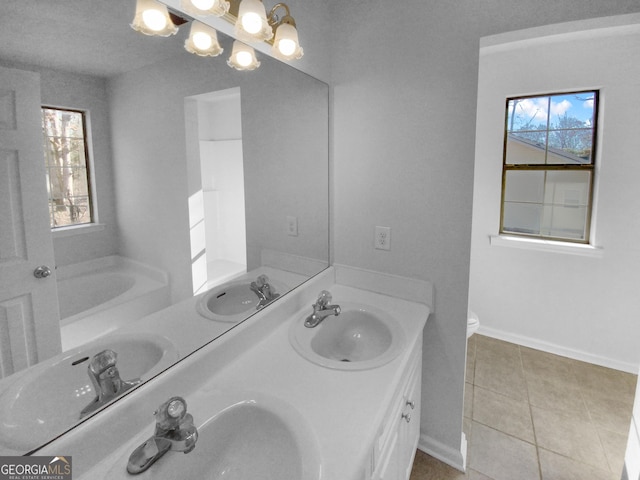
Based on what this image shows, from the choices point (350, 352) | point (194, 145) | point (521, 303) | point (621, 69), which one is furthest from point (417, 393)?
point (621, 69)

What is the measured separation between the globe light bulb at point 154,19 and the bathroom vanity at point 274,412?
915 mm

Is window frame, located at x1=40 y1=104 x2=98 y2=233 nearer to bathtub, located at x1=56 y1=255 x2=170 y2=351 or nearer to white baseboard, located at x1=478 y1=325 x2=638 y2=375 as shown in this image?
bathtub, located at x1=56 y1=255 x2=170 y2=351

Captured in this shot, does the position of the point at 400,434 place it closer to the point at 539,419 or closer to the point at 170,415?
the point at 170,415

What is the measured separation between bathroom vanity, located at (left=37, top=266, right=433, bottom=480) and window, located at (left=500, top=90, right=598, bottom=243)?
2.03 metres

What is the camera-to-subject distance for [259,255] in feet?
4.69

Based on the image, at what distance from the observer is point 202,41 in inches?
40.4

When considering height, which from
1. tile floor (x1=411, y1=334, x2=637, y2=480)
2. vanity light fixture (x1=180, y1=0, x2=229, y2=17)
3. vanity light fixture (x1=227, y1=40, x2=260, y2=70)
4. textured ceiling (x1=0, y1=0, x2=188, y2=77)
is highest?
vanity light fixture (x1=180, y1=0, x2=229, y2=17)

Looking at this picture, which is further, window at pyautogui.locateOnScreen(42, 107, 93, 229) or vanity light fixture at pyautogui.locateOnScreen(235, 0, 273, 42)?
vanity light fixture at pyautogui.locateOnScreen(235, 0, 273, 42)

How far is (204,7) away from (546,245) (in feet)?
9.25

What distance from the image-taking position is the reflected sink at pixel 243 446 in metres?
0.73

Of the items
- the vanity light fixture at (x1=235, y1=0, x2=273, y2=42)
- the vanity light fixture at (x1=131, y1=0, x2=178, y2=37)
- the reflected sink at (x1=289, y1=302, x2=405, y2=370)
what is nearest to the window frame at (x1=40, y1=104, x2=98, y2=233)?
the vanity light fixture at (x1=131, y1=0, x2=178, y2=37)

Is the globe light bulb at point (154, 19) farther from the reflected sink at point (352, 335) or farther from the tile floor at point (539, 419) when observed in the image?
the tile floor at point (539, 419)

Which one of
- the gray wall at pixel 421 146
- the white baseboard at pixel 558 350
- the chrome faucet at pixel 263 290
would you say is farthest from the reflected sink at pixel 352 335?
the white baseboard at pixel 558 350

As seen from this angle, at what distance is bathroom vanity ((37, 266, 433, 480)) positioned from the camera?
2.42ft
